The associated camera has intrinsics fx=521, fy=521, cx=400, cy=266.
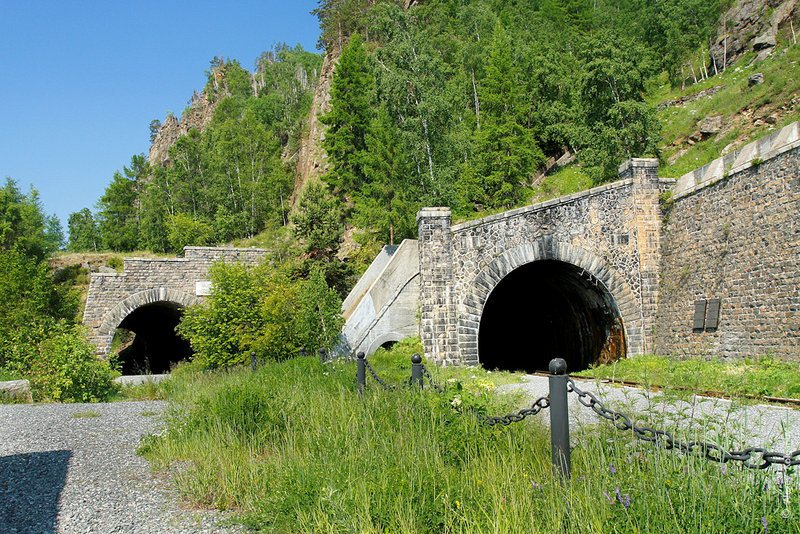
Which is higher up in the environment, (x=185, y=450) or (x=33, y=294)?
(x=33, y=294)

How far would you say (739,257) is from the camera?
11.5 meters

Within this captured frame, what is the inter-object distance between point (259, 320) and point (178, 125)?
81.7 m

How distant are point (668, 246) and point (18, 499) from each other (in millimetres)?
14327

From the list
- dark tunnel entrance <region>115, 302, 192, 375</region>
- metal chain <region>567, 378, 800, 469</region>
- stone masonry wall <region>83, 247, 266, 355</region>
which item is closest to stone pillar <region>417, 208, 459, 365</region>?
stone masonry wall <region>83, 247, 266, 355</region>

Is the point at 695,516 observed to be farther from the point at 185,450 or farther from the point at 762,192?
the point at 762,192

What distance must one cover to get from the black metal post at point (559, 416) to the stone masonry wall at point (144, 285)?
57.4ft

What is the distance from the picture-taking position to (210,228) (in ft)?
127

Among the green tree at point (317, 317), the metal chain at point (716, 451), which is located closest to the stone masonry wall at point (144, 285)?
the green tree at point (317, 317)

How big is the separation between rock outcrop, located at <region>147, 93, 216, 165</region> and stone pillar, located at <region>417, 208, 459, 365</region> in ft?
253

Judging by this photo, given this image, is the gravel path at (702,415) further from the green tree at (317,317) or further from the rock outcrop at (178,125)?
the rock outcrop at (178,125)

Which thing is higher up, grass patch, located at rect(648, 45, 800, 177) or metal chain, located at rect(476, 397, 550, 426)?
grass patch, located at rect(648, 45, 800, 177)

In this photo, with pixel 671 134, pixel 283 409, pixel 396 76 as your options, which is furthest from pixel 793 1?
pixel 283 409

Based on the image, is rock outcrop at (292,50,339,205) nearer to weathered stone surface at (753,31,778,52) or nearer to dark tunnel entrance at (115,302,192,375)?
dark tunnel entrance at (115,302,192,375)

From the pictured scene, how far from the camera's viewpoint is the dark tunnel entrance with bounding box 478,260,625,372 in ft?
48.8
